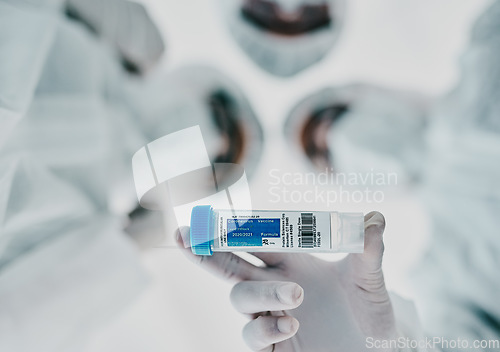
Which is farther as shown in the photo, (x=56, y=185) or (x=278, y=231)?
(x=56, y=185)

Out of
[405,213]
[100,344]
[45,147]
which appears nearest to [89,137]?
[45,147]

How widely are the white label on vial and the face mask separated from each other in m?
0.44

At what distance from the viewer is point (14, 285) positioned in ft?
1.23

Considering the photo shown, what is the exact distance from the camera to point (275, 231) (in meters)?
0.30

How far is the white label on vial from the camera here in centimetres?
30

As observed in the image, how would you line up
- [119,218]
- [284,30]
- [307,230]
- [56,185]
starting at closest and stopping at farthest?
[307,230] → [56,185] → [119,218] → [284,30]

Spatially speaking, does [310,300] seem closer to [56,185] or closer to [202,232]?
[202,232]

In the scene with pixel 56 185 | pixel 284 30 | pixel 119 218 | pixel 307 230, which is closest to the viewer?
pixel 307 230
